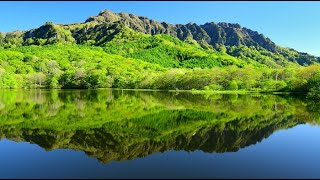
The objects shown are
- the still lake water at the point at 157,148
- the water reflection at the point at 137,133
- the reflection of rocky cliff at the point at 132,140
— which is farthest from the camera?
the water reflection at the point at 137,133

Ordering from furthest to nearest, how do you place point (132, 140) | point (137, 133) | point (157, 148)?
1. point (137, 133)
2. point (132, 140)
3. point (157, 148)

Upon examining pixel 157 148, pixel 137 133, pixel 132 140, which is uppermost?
pixel 137 133

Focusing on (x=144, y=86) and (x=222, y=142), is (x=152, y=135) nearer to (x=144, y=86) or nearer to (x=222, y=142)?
(x=222, y=142)

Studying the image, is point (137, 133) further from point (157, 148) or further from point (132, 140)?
point (157, 148)

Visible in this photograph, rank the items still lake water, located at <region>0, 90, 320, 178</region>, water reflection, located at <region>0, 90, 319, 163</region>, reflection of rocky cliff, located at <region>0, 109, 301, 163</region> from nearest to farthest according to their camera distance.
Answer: still lake water, located at <region>0, 90, 320, 178</region>
reflection of rocky cliff, located at <region>0, 109, 301, 163</region>
water reflection, located at <region>0, 90, 319, 163</region>

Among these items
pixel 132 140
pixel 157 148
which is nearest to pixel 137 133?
pixel 132 140

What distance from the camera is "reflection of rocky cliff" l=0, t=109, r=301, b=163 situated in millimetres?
18231

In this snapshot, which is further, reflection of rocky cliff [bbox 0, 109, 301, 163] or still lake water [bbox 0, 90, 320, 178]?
reflection of rocky cliff [bbox 0, 109, 301, 163]

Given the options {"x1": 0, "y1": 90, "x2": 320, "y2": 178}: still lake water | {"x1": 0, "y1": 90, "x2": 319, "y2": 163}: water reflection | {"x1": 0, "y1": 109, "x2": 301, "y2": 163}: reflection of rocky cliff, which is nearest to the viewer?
{"x1": 0, "y1": 90, "x2": 320, "y2": 178}: still lake water

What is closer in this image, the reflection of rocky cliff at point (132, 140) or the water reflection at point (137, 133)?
the reflection of rocky cliff at point (132, 140)

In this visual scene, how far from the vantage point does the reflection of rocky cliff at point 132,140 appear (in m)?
18.2

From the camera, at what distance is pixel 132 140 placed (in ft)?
69.2

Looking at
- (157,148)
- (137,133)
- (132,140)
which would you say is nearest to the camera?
(157,148)

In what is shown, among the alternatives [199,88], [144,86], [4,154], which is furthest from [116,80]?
[4,154]
